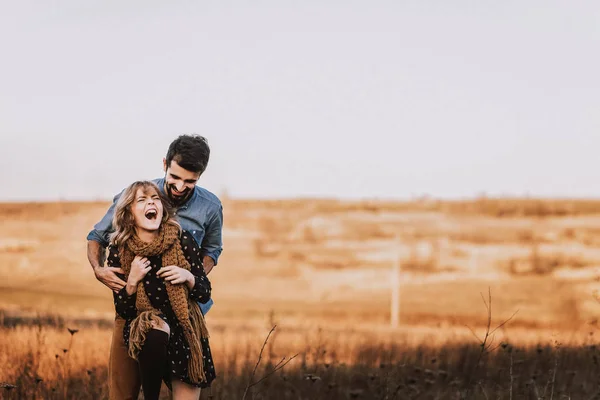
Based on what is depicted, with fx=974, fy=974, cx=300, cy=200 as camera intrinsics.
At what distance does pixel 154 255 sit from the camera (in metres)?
5.03

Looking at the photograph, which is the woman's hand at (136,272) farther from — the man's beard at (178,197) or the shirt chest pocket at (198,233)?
the shirt chest pocket at (198,233)

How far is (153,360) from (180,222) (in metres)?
0.94

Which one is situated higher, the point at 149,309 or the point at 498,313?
the point at 149,309

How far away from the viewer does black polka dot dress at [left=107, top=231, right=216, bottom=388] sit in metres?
5.00

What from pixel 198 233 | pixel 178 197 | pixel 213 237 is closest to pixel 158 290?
pixel 178 197

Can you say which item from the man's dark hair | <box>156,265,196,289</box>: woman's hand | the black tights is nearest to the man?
the man's dark hair

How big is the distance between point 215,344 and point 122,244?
25.0 feet

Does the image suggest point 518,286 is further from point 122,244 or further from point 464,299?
point 122,244

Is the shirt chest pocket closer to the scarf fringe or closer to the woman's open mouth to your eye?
the woman's open mouth

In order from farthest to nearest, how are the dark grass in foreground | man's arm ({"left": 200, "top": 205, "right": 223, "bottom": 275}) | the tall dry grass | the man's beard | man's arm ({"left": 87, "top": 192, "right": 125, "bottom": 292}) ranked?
the tall dry grass
the dark grass in foreground
man's arm ({"left": 200, "top": 205, "right": 223, "bottom": 275})
man's arm ({"left": 87, "top": 192, "right": 125, "bottom": 292})
the man's beard

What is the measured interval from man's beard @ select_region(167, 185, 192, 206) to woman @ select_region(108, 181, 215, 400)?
228mm

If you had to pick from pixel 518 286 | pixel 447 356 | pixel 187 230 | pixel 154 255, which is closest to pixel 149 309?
pixel 154 255

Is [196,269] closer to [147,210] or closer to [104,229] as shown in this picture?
[147,210]

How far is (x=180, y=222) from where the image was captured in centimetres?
562
